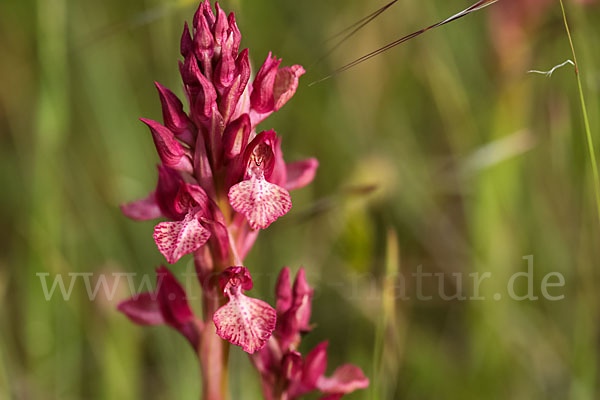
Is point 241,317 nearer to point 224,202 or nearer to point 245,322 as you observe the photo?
point 245,322

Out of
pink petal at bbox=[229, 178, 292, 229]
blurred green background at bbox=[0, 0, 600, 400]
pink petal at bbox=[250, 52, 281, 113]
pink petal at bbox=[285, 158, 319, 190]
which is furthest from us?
blurred green background at bbox=[0, 0, 600, 400]

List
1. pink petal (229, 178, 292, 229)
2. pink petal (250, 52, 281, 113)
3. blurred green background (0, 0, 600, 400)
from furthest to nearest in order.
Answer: blurred green background (0, 0, 600, 400) → pink petal (250, 52, 281, 113) → pink petal (229, 178, 292, 229)

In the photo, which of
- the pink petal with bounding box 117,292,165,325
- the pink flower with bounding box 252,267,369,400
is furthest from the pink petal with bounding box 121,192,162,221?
the pink flower with bounding box 252,267,369,400

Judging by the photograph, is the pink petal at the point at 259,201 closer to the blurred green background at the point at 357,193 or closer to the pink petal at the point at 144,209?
the pink petal at the point at 144,209

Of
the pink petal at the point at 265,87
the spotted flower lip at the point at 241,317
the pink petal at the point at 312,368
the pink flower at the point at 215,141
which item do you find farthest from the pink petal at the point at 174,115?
the pink petal at the point at 312,368

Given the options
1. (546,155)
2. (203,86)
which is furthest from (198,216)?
(546,155)

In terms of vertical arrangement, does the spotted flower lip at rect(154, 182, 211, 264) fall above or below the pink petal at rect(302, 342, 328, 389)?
above

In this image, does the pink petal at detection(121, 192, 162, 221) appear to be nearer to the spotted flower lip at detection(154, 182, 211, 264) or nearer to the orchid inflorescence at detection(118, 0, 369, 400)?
the orchid inflorescence at detection(118, 0, 369, 400)
